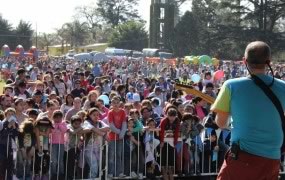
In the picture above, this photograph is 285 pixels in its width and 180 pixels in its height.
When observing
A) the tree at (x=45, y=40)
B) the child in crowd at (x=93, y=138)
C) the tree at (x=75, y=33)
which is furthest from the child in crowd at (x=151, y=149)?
the tree at (x=75, y=33)

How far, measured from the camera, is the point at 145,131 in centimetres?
960

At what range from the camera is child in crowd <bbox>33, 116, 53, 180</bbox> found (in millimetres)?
8594

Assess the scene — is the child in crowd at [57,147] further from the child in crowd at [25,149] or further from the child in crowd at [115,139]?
the child in crowd at [115,139]

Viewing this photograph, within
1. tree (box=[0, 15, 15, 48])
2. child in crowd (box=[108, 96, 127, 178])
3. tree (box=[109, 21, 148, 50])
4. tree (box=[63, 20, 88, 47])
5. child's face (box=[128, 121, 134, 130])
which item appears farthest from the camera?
tree (box=[63, 20, 88, 47])

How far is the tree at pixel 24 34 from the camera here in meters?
87.6

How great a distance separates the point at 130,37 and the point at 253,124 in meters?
88.7

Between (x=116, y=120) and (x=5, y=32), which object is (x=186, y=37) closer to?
(x=5, y=32)

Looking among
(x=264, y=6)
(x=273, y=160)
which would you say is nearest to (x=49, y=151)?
(x=273, y=160)

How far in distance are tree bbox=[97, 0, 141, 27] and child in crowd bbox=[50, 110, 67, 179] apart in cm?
11032

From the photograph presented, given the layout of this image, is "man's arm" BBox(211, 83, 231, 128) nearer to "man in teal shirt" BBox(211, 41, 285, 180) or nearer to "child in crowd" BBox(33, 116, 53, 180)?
"man in teal shirt" BBox(211, 41, 285, 180)

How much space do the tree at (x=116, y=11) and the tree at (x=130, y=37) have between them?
84.2 ft

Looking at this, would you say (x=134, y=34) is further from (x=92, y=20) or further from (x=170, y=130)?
(x=170, y=130)

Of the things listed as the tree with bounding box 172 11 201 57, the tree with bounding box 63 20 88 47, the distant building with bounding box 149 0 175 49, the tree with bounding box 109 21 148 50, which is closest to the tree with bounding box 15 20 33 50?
the tree with bounding box 109 21 148 50

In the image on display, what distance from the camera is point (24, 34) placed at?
88.6 meters
